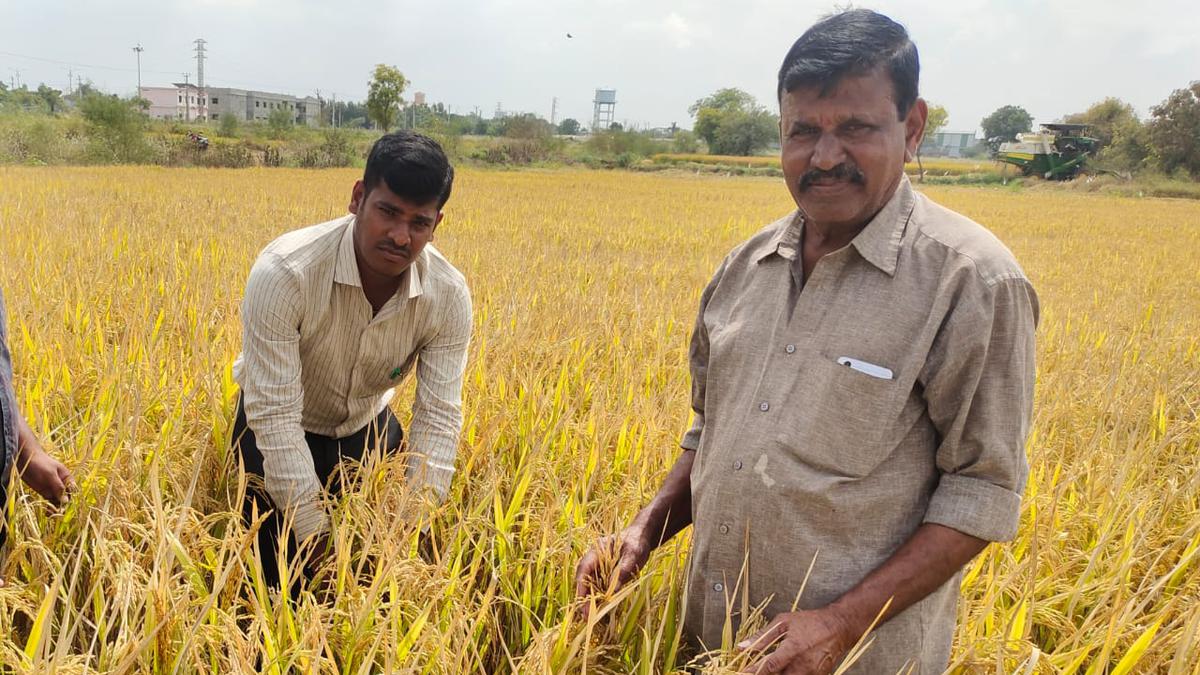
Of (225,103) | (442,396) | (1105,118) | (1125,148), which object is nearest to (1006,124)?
(1105,118)

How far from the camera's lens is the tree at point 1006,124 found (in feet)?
249

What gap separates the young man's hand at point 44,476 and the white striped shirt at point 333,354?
373mm

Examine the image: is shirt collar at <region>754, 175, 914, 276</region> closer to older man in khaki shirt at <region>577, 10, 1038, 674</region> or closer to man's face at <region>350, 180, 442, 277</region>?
older man in khaki shirt at <region>577, 10, 1038, 674</region>

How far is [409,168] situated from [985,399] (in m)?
1.31

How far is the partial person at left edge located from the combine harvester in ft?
129

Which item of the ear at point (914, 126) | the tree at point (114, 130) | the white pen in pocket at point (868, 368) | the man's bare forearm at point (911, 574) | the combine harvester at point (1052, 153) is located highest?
the combine harvester at point (1052, 153)

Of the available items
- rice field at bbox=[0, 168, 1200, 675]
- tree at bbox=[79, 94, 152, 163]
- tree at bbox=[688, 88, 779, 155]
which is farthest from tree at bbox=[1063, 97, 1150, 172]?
tree at bbox=[79, 94, 152, 163]

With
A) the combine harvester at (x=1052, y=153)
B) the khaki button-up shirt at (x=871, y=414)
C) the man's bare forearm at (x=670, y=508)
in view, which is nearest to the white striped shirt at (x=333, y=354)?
the man's bare forearm at (x=670, y=508)

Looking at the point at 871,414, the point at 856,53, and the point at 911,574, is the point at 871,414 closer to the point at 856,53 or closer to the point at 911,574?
the point at 911,574

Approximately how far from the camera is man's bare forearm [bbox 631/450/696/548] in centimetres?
145

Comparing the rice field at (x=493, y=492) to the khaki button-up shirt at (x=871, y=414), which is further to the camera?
the rice field at (x=493, y=492)

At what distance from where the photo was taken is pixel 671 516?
58.6 inches

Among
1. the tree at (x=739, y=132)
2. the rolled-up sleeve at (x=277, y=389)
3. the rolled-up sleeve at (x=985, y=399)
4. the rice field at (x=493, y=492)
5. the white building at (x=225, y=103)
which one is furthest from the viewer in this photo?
the white building at (x=225, y=103)

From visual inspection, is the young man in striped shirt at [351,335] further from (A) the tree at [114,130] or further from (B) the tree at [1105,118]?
(B) the tree at [1105,118]
